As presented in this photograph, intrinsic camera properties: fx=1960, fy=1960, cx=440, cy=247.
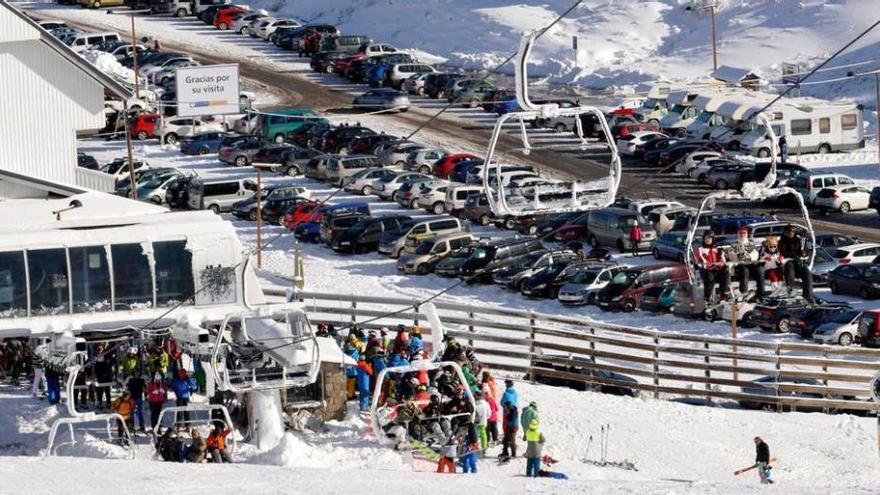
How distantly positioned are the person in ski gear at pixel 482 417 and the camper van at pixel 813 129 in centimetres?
3571

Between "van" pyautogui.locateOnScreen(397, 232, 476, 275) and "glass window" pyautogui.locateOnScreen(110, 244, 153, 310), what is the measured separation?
1717 cm

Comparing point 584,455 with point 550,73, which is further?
point 550,73

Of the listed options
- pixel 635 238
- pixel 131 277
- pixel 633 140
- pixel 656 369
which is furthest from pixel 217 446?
pixel 633 140

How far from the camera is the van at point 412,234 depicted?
52281 millimetres

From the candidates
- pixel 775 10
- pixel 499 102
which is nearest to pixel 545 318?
pixel 499 102

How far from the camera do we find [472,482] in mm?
26250

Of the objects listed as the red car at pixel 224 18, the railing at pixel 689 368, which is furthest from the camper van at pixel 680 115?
the railing at pixel 689 368

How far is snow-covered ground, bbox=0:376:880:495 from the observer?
25.8m

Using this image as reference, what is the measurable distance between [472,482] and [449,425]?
12.3 ft

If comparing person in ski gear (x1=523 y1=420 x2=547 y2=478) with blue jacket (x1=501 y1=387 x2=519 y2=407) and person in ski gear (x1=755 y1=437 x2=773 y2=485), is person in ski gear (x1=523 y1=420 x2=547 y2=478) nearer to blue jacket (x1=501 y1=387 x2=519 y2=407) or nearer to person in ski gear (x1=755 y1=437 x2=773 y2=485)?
blue jacket (x1=501 y1=387 x2=519 y2=407)

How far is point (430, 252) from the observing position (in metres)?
51.0

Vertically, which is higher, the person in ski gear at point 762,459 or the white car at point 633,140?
the person in ski gear at point 762,459

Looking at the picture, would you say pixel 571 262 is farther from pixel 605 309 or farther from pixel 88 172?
pixel 88 172

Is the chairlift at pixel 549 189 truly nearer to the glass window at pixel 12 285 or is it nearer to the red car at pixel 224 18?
the glass window at pixel 12 285
